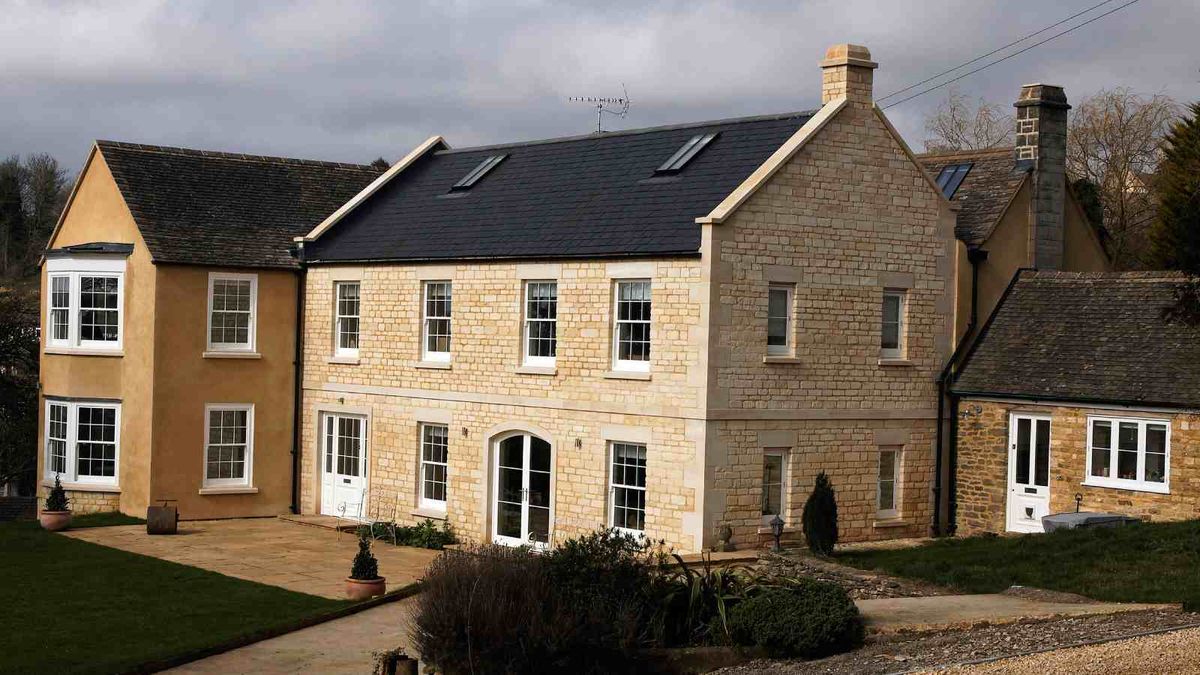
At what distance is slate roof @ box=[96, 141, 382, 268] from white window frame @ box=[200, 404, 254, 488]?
3.17 m

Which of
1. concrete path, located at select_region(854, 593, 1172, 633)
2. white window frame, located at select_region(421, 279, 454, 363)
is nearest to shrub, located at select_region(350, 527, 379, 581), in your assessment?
white window frame, located at select_region(421, 279, 454, 363)

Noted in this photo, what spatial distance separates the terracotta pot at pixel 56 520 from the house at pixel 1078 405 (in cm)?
1805

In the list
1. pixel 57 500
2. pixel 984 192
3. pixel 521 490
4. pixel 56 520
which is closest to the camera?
pixel 521 490

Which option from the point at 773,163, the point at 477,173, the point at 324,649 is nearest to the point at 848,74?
the point at 773,163

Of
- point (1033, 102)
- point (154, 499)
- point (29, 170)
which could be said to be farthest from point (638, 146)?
point (29, 170)

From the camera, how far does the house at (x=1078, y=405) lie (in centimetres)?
2508

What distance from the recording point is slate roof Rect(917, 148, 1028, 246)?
29.4 metres

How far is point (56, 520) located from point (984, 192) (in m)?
20.2

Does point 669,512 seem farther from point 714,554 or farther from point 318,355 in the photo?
point 318,355

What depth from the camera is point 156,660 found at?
18.6 metres

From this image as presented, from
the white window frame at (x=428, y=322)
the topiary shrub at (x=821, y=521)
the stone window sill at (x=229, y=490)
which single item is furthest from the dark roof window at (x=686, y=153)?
the stone window sill at (x=229, y=490)

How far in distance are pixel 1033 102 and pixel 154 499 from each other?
20.3 metres

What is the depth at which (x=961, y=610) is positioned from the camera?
18.3 meters

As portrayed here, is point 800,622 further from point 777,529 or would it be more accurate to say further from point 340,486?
point 340,486
